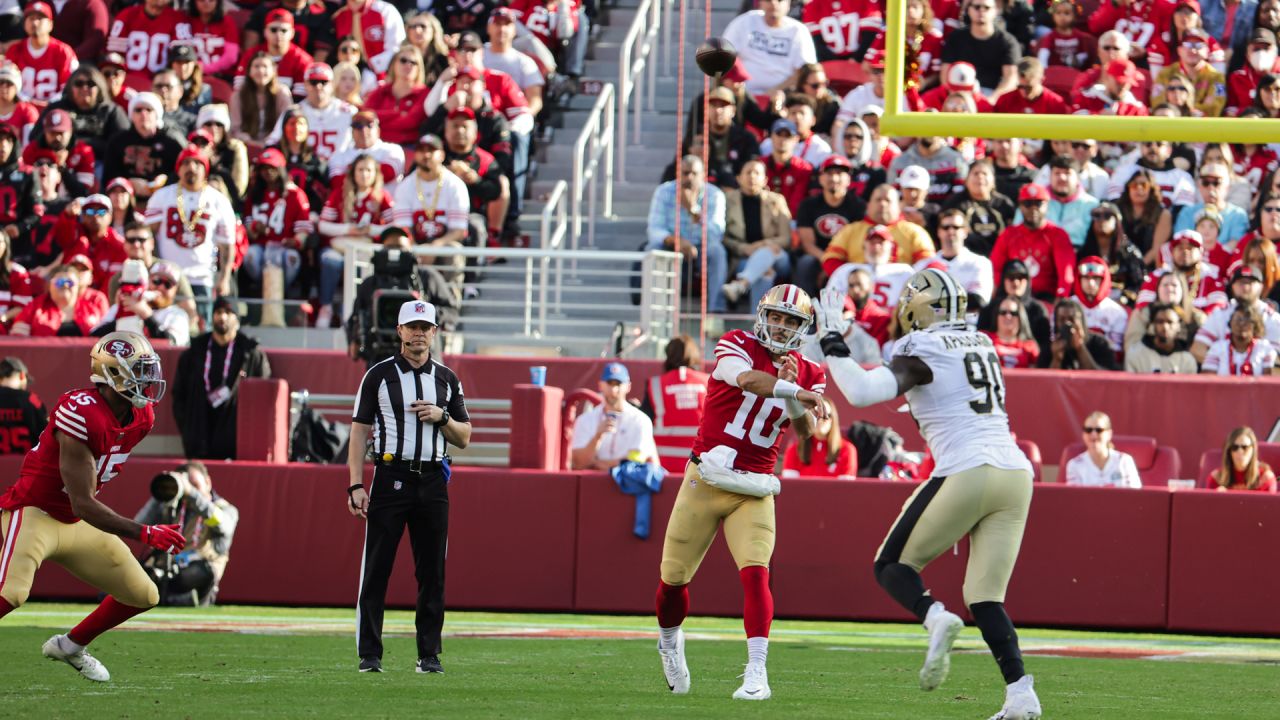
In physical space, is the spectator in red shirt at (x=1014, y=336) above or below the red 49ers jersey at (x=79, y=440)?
above

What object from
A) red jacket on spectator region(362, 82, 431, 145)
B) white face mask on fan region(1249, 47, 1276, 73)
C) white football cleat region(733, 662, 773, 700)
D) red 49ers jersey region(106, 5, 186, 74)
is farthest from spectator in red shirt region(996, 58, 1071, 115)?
white football cleat region(733, 662, 773, 700)

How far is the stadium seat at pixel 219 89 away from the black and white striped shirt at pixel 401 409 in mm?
10828

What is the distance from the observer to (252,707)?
7.53 m

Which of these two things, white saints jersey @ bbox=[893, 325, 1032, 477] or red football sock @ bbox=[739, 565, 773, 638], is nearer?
white saints jersey @ bbox=[893, 325, 1032, 477]

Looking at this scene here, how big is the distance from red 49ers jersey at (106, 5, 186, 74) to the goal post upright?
1298 cm

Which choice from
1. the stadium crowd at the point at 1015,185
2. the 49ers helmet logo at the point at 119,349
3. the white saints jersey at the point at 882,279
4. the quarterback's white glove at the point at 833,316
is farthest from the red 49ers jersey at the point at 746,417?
the white saints jersey at the point at 882,279

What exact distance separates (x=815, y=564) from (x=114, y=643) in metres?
5.46

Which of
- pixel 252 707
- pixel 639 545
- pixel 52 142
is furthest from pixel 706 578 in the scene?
pixel 52 142

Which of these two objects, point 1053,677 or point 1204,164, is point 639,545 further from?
point 1204,164

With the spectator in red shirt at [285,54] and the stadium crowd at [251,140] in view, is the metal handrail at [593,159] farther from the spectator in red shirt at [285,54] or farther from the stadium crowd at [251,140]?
the spectator in red shirt at [285,54]

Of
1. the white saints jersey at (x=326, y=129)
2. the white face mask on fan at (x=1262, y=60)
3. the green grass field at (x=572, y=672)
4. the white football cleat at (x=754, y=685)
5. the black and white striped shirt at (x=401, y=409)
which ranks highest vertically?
the white face mask on fan at (x=1262, y=60)

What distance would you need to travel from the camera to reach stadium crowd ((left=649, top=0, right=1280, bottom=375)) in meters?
15.5

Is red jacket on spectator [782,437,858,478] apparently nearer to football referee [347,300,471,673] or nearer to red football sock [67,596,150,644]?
football referee [347,300,471,673]

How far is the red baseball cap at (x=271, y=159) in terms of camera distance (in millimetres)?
17562
